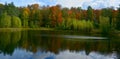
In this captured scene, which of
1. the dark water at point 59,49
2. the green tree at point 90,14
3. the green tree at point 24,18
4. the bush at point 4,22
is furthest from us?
the green tree at point 90,14

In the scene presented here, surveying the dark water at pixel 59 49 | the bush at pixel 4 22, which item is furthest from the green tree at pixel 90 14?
the dark water at pixel 59 49

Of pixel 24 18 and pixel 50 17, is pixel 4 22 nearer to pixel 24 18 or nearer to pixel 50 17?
pixel 24 18

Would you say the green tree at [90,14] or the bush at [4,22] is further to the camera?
the green tree at [90,14]

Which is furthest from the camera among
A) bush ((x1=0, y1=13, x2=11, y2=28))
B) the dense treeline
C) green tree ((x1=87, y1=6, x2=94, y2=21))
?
green tree ((x1=87, y1=6, x2=94, y2=21))

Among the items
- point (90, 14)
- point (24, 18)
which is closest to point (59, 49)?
point (90, 14)

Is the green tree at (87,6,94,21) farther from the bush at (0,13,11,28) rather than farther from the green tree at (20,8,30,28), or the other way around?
the bush at (0,13,11,28)

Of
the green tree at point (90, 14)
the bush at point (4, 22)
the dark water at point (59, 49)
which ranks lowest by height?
the dark water at point (59, 49)

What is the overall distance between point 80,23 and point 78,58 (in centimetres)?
3881

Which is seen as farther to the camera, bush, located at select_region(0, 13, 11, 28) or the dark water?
bush, located at select_region(0, 13, 11, 28)

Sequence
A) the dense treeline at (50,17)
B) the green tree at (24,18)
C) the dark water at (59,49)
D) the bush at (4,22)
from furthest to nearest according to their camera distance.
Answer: the green tree at (24,18), the dense treeline at (50,17), the bush at (4,22), the dark water at (59,49)

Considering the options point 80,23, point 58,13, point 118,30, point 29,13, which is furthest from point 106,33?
point 29,13

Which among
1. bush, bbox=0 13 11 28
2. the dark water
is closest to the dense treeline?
bush, bbox=0 13 11 28

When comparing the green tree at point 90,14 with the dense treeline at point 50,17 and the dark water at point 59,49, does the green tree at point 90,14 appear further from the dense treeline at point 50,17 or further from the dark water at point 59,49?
the dark water at point 59,49

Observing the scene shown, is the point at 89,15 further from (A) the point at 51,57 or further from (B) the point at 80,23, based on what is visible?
(A) the point at 51,57
